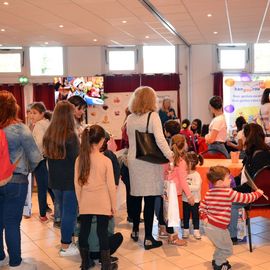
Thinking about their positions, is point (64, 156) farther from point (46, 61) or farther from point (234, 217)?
point (46, 61)

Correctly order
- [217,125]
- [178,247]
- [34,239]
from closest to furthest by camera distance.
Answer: [178,247], [34,239], [217,125]

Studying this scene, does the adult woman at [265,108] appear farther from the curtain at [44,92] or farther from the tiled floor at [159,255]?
the curtain at [44,92]

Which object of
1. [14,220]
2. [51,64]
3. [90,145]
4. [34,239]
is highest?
[51,64]

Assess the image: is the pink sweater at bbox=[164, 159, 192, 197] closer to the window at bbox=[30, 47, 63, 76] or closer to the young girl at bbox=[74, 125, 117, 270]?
the young girl at bbox=[74, 125, 117, 270]

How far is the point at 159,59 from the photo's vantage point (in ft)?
35.6

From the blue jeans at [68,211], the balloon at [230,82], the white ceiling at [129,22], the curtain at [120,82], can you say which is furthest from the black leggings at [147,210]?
the curtain at [120,82]

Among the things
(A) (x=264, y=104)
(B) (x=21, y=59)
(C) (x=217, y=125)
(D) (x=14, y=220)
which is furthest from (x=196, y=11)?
(B) (x=21, y=59)

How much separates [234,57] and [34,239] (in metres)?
8.10

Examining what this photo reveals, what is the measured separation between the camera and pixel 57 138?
345cm

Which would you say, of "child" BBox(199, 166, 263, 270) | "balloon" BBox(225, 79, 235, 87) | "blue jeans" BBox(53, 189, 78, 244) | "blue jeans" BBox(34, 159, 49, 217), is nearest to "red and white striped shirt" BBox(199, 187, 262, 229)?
"child" BBox(199, 166, 263, 270)

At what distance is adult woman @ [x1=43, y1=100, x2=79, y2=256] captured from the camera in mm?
3455

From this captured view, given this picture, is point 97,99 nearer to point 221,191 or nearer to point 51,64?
point 51,64

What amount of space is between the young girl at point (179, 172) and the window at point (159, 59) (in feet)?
23.5

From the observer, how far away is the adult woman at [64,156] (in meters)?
3.46
